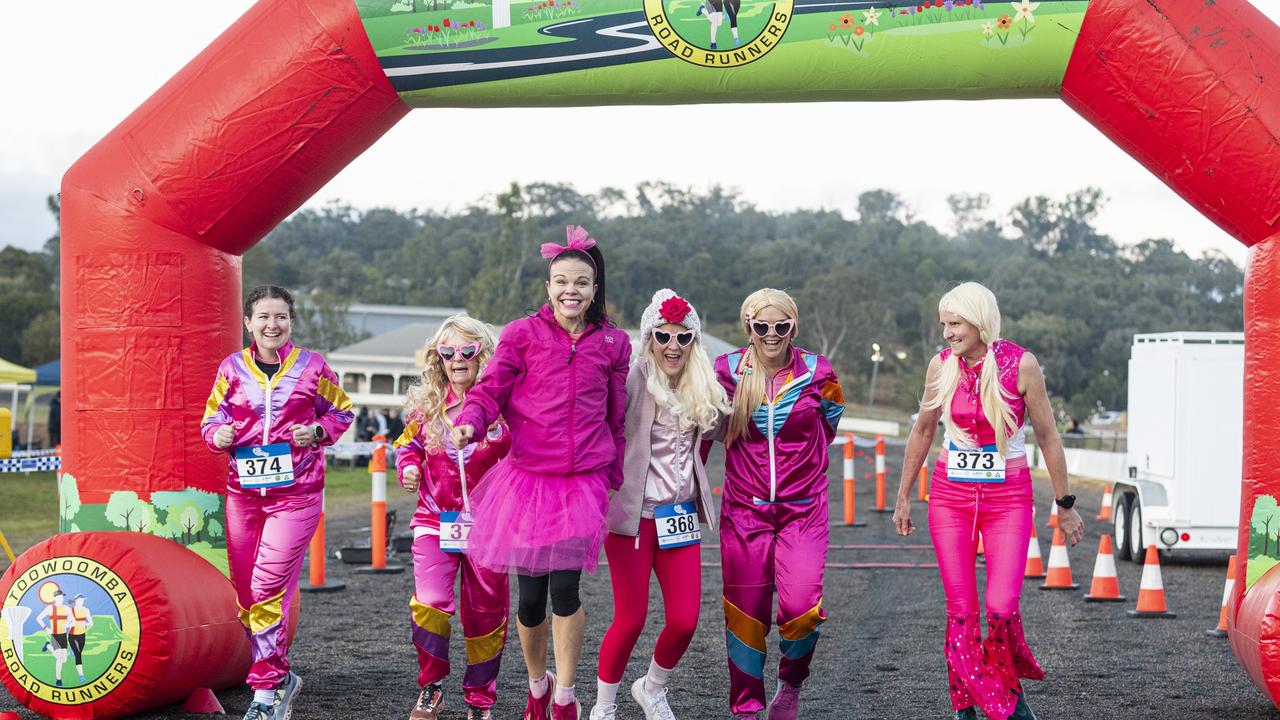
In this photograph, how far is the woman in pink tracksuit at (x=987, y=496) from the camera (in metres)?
5.84

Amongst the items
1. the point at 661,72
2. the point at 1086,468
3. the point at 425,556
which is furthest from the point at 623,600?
the point at 1086,468

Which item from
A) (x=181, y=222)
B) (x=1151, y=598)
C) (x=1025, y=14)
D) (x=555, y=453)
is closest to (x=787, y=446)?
(x=555, y=453)

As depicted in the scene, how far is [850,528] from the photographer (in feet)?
56.3

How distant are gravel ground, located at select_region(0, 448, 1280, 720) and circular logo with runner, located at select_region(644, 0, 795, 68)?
3.23 meters

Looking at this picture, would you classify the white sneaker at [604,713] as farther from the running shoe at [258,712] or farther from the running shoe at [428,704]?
the running shoe at [258,712]

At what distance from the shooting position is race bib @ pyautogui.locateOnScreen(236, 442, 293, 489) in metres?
6.28

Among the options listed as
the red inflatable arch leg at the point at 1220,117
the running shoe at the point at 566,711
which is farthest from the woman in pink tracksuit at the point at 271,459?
the red inflatable arch leg at the point at 1220,117

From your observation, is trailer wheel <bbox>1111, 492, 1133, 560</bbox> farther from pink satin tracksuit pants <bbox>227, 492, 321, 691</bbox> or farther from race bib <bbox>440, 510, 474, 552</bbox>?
pink satin tracksuit pants <bbox>227, 492, 321, 691</bbox>

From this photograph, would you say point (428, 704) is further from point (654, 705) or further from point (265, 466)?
point (265, 466)

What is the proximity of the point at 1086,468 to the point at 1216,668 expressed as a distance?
22721mm

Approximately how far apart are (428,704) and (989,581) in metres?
2.55

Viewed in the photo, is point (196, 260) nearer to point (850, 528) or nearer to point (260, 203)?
point (260, 203)

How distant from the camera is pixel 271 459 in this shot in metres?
6.29

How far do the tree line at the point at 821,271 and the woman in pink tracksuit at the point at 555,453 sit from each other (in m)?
52.1
